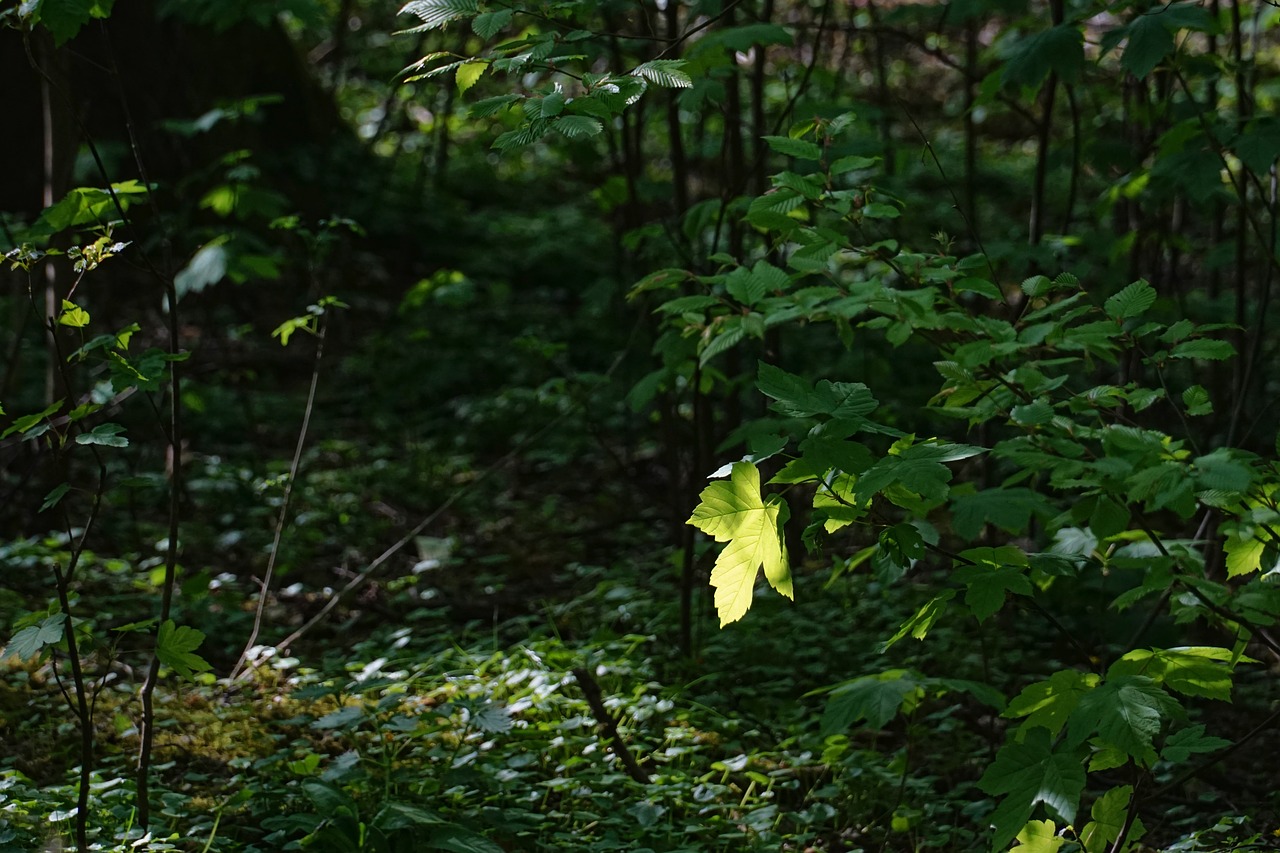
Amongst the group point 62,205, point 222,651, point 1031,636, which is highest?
point 62,205

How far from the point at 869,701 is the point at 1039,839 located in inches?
15.6

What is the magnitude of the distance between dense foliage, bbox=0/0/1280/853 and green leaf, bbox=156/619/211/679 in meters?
0.01

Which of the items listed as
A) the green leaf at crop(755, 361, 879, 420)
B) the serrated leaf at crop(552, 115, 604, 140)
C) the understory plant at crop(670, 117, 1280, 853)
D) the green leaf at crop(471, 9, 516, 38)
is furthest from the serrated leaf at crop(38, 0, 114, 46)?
the green leaf at crop(755, 361, 879, 420)

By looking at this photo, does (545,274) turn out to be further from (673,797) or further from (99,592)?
(673,797)

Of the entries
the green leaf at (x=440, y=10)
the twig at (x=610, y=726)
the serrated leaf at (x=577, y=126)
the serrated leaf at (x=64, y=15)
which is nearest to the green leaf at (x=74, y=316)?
the serrated leaf at (x=64, y=15)

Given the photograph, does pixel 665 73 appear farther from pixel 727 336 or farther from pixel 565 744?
pixel 565 744

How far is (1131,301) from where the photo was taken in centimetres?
189

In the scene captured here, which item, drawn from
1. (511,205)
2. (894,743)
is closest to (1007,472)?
(894,743)

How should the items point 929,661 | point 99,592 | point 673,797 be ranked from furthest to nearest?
1. point 99,592
2. point 929,661
3. point 673,797

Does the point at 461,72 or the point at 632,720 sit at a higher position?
the point at 461,72

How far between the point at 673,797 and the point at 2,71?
6.76 meters

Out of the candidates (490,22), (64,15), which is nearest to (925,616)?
(490,22)

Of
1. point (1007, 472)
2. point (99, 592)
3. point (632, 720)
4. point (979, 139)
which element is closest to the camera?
point (632, 720)

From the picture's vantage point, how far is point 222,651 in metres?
3.40
